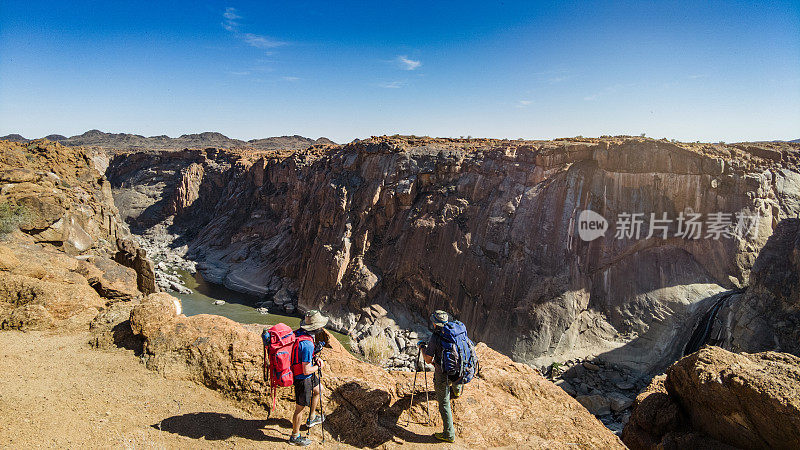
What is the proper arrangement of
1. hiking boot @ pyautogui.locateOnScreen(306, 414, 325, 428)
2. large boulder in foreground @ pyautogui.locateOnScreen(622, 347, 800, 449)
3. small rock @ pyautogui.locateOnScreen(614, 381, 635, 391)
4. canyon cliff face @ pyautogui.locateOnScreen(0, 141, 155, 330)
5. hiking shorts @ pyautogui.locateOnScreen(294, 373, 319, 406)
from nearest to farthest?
hiking shorts @ pyautogui.locateOnScreen(294, 373, 319, 406)
hiking boot @ pyautogui.locateOnScreen(306, 414, 325, 428)
large boulder in foreground @ pyautogui.locateOnScreen(622, 347, 800, 449)
canyon cliff face @ pyautogui.locateOnScreen(0, 141, 155, 330)
small rock @ pyautogui.locateOnScreen(614, 381, 635, 391)

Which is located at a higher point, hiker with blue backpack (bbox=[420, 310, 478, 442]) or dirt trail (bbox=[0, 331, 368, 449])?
hiker with blue backpack (bbox=[420, 310, 478, 442])

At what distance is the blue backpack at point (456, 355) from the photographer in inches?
202

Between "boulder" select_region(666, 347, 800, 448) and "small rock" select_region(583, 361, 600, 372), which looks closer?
"boulder" select_region(666, 347, 800, 448)

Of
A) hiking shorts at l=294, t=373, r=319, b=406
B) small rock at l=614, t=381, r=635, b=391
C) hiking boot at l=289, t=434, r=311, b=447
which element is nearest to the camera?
hiking boot at l=289, t=434, r=311, b=447

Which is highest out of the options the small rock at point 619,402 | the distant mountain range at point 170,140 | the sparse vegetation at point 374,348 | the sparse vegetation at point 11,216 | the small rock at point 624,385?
the distant mountain range at point 170,140

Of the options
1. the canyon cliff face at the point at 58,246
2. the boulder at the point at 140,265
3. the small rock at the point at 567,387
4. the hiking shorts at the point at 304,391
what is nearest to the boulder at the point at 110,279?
the canyon cliff face at the point at 58,246

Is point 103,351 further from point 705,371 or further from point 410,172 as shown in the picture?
point 410,172

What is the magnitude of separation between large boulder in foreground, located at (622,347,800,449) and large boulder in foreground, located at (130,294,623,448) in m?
2.10

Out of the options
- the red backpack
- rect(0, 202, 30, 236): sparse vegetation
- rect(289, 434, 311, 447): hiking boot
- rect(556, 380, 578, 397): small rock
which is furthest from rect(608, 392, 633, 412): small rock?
rect(0, 202, 30, 236): sparse vegetation

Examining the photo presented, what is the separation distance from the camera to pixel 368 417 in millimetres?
5246

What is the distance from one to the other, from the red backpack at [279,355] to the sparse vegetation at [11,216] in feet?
51.4

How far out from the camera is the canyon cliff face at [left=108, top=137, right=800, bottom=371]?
22.7m

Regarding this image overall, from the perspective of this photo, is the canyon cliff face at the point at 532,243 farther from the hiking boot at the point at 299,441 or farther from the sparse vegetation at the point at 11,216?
the hiking boot at the point at 299,441

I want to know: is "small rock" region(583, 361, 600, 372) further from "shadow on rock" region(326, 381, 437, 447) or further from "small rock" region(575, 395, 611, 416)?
"shadow on rock" region(326, 381, 437, 447)
